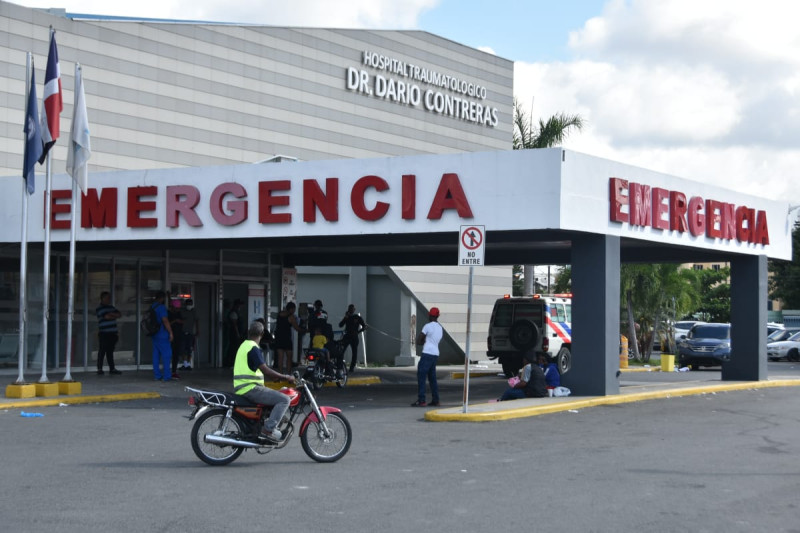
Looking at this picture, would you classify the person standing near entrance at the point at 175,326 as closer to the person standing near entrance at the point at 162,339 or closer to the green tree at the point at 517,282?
the person standing near entrance at the point at 162,339

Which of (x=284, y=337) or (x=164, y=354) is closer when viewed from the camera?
(x=164, y=354)

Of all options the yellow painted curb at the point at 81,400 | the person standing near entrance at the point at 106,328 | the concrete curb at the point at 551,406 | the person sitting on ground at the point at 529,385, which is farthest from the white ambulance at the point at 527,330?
the yellow painted curb at the point at 81,400

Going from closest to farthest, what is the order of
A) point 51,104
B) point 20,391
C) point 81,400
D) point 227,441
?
point 227,441
point 20,391
point 81,400
point 51,104

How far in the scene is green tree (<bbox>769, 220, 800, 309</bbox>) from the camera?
242 ft

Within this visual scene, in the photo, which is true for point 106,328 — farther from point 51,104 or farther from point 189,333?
point 51,104

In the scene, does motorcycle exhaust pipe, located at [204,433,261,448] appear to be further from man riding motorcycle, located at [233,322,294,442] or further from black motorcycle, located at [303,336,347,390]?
black motorcycle, located at [303,336,347,390]

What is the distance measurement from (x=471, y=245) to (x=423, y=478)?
256 inches

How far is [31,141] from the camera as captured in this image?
20141 millimetres

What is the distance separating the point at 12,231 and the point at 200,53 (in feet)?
34.0

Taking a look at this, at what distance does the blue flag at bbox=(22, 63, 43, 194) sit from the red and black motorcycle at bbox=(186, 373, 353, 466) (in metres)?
10.0

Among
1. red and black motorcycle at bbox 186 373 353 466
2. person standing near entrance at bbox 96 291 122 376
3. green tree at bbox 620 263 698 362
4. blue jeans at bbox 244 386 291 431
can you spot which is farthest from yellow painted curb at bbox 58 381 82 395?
green tree at bbox 620 263 698 362

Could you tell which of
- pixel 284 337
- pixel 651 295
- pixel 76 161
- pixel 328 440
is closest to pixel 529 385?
pixel 284 337

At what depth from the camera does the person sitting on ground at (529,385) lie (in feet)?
63.8

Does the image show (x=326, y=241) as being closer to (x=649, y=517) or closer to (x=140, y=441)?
(x=140, y=441)
